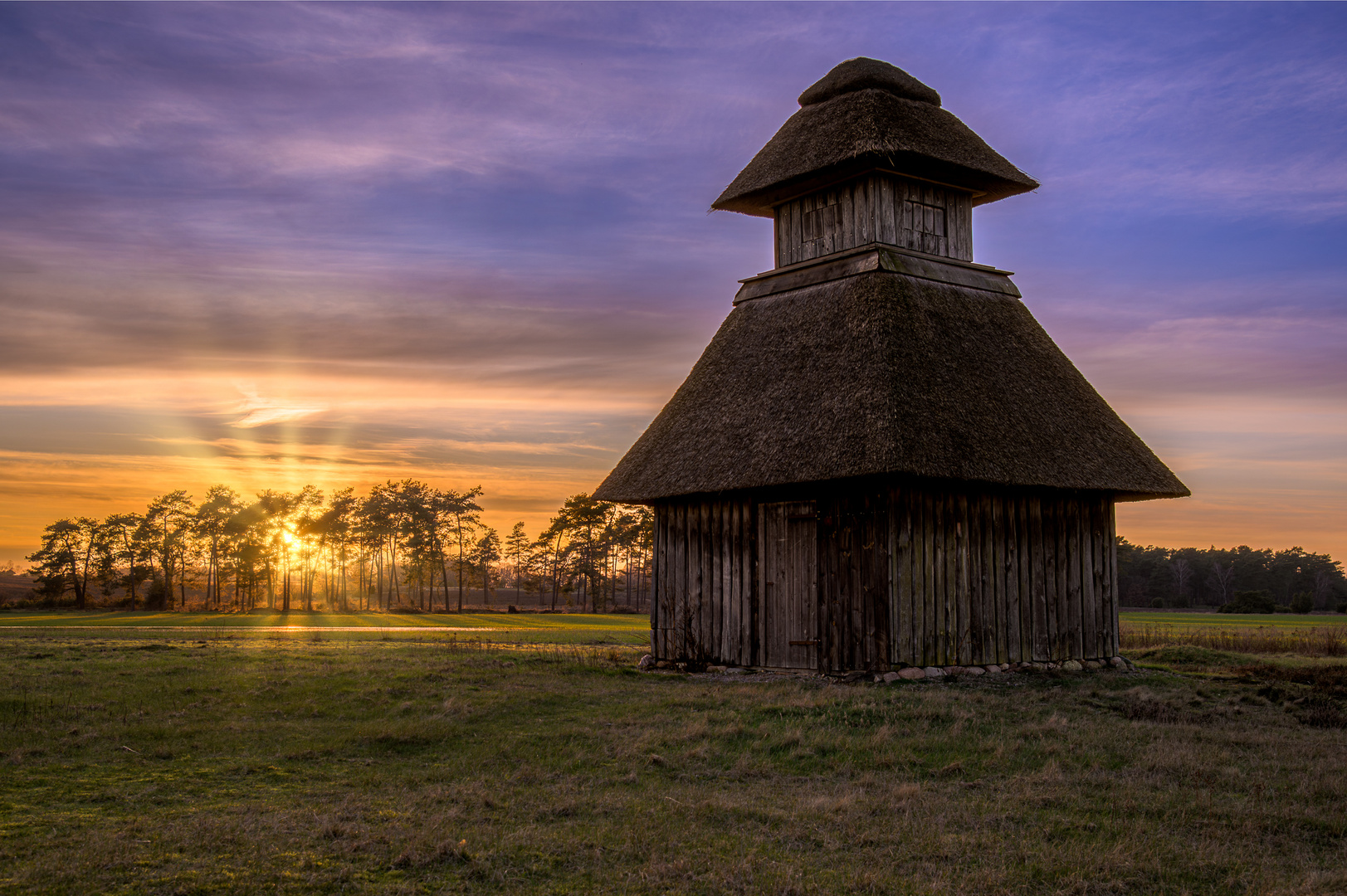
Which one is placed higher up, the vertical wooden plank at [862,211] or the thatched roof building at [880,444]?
the vertical wooden plank at [862,211]

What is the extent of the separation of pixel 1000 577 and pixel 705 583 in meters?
6.10

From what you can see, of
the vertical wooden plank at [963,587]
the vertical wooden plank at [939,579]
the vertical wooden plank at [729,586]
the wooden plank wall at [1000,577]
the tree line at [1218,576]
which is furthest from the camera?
the tree line at [1218,576]

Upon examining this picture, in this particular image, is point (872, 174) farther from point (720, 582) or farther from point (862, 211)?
point (720, 582)

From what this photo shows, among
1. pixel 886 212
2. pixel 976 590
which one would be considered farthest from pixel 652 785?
pixel 886 212

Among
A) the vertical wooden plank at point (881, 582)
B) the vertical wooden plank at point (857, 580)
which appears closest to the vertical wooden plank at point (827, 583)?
the vertical wooden plank at point (857, 580)

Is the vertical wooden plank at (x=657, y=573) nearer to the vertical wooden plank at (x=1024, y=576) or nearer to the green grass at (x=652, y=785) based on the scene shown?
the green grass at (x=652, y=785)

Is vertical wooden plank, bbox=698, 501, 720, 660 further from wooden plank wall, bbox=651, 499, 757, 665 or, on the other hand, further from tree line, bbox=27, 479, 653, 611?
tree line, bbox=27, 479, 653, 611

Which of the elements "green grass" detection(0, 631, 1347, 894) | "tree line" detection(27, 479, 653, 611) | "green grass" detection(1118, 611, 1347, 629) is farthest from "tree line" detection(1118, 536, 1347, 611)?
"green grass" detection(0, 631, 1347, 894)

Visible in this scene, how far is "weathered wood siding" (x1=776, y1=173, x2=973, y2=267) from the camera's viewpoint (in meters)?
22.7

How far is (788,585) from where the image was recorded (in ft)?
64.2

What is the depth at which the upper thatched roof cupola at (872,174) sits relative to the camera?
74.3ft

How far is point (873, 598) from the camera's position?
18.2m

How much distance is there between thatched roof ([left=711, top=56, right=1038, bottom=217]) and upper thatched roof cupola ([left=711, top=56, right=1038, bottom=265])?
0.03m

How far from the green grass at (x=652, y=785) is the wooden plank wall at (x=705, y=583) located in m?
2.22
